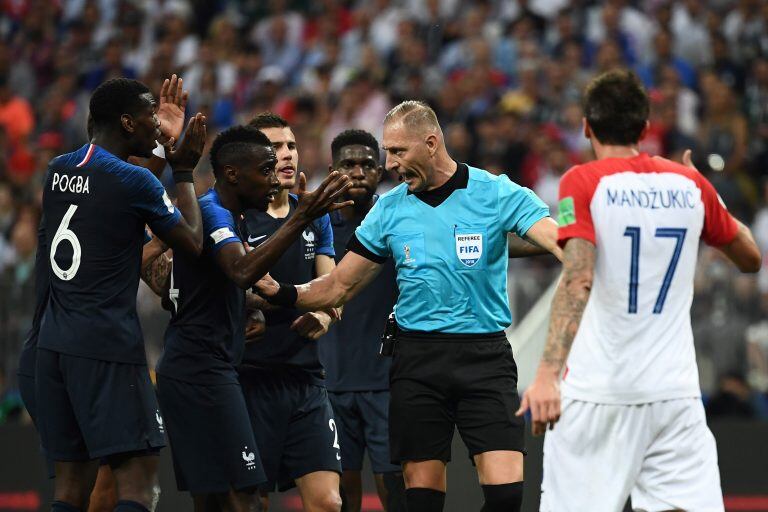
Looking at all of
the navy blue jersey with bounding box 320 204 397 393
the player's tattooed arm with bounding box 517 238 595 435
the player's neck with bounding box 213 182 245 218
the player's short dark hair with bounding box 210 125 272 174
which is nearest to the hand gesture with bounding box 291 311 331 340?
the player's neck with bounding box 213 182 245 218

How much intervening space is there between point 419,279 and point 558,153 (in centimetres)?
688

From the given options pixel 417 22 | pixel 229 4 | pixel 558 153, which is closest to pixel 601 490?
pixel 558 153

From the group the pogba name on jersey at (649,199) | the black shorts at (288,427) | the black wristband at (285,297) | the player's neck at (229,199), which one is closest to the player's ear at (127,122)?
the player's neck at (229,199)

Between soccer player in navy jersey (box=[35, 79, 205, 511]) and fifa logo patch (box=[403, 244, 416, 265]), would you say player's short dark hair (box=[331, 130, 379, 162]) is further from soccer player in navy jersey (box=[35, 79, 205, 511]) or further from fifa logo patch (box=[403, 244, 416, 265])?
soccer player in navy jersey (box=[35, 79, 205, 511])

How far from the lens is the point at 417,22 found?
650 inches

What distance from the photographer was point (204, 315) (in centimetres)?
705

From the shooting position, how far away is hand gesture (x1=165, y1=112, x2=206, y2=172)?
6.89 m

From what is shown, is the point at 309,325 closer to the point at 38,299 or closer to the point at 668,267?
the point at 38,299

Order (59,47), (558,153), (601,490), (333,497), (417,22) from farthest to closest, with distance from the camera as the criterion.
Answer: (59,47)
(417,22)
(558,153)
(333,497)
(601,490)

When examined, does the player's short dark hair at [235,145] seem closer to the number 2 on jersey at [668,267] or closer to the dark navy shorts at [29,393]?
the dark navy shorts at [29,393]

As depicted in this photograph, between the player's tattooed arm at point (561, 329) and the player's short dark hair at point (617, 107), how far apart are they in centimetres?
53

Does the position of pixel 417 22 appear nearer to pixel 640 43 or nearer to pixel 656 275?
pixel 640 43

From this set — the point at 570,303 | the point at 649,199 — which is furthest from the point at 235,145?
the point at 649,199

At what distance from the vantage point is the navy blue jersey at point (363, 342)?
8625 millimetres
